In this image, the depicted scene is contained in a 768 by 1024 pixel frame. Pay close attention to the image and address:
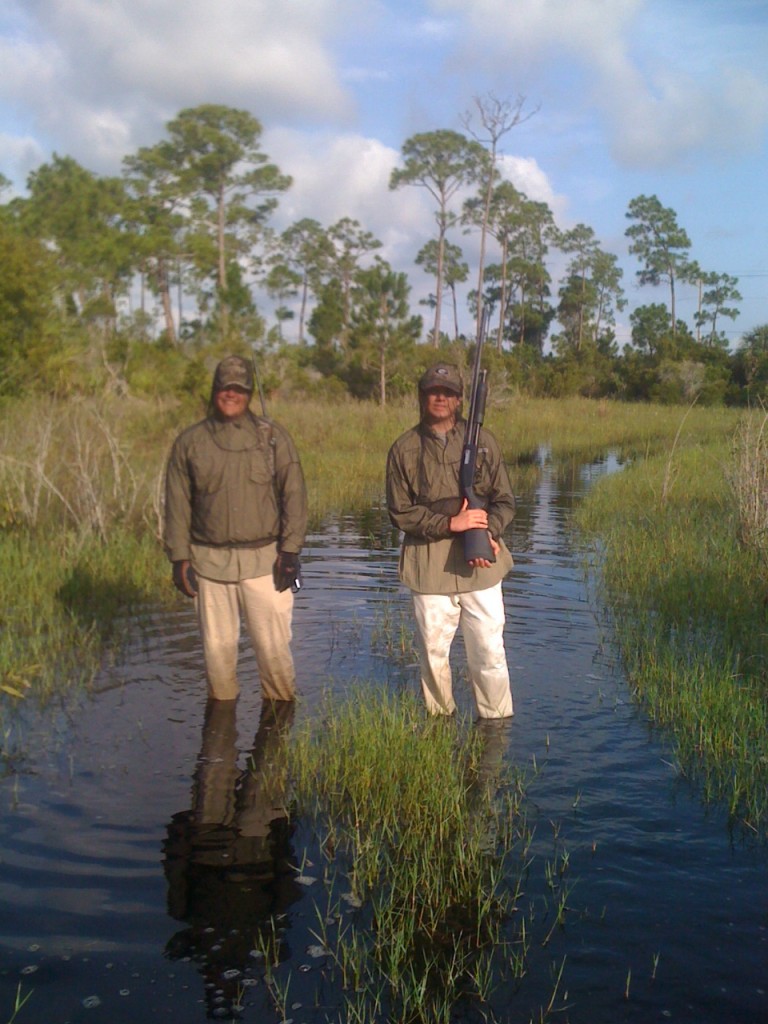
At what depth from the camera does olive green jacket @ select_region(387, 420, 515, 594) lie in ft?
18.3

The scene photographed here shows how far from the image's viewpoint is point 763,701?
601 centimetres

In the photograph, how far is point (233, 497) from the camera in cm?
576

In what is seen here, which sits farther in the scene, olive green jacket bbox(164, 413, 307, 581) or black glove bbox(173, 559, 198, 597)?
black glove bbox(173, 559, 198, 597)

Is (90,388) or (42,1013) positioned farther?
(90,388)

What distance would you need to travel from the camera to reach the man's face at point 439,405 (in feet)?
18.0

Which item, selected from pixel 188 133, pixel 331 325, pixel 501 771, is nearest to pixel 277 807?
pixel 501 771

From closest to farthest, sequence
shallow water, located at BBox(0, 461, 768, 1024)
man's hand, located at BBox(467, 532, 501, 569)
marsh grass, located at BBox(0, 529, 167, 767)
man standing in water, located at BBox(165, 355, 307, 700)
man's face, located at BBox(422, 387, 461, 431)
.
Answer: shallow water, located at BBox(0, 461, 768, 1024) → man's hand, located at BBox(467, 532, 501, 569) → man's face, located at BBox(422, 387, 461, 431) → man standing in water, located at BBox(165, 355, 307, 700) → marsh grass, located at BBox(0, 529, 167, 767)

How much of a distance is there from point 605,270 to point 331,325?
31.3 metres

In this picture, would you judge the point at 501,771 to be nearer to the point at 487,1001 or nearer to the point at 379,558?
the point at 487,1001

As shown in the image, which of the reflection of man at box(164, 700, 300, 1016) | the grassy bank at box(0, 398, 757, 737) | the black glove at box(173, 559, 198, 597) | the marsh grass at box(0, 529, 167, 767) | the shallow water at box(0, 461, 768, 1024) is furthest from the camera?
the grassy bank at box(0, 398, 757, 737)

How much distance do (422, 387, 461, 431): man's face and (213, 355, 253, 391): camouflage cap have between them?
3.46ft

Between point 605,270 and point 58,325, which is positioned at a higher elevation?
point 605,270

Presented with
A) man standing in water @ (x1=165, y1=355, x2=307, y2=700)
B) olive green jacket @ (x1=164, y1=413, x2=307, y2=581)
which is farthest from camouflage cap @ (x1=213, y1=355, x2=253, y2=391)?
olive green jacket @ (x1=164, y1=413, x2=307, y2=581)

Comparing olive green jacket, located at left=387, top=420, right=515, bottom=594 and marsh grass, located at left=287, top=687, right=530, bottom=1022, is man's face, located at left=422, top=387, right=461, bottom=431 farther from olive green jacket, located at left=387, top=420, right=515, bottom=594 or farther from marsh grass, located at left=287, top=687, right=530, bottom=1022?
marsh grass, located at left=287, top=687, right=530, bottom=1022
